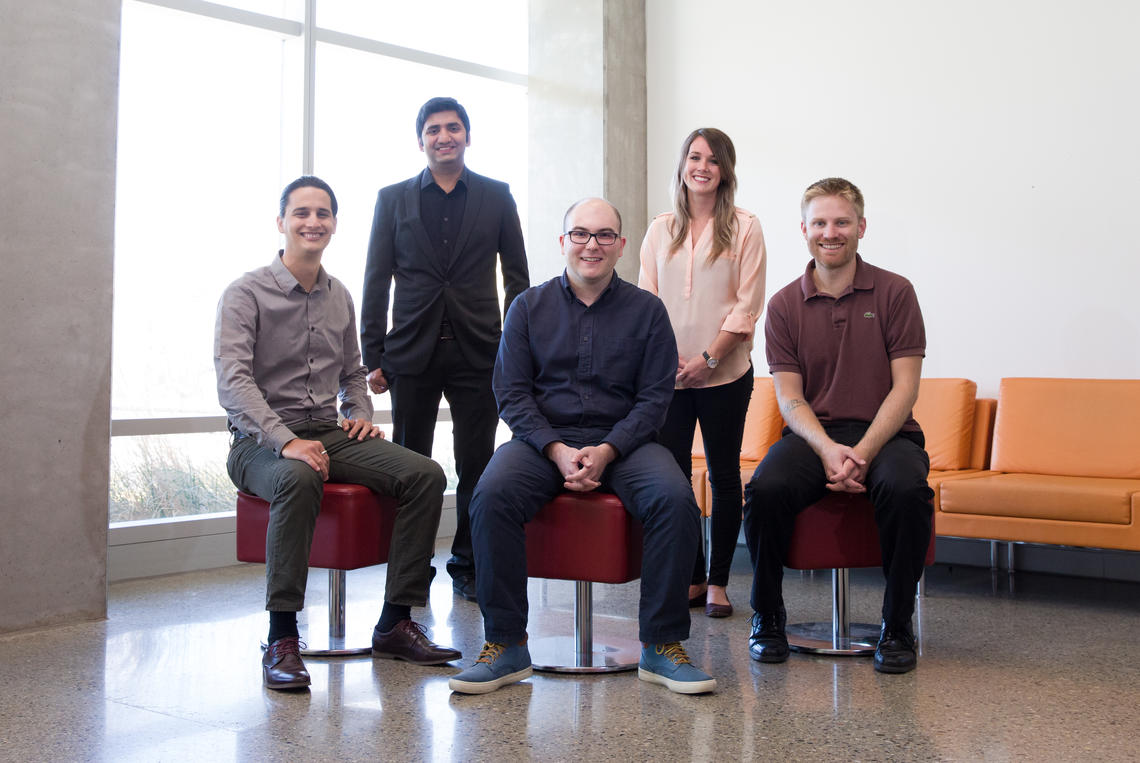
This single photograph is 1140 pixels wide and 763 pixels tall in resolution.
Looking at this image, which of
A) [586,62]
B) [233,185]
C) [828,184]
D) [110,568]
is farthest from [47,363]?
[586,62]

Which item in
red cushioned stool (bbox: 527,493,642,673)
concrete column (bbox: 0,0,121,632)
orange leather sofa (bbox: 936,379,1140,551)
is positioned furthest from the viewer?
orange leather sofa (bbox: 936,379,1140,551)

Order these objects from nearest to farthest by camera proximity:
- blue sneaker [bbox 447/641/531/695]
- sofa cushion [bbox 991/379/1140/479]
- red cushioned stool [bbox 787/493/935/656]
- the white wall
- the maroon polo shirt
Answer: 1. blue sneaker [bbox 447/641/531/695]
2. red cushioned stool [bbox 787/493/935/656]
3. the maroon polo shirt
4. sofa cushion [bbox 991/379/1140/479]
5. the white wall

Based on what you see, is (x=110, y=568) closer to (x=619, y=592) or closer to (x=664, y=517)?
(x=619, y=592)

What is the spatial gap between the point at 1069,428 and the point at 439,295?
250 cm

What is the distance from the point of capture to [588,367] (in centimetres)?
297

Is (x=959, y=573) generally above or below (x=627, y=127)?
below

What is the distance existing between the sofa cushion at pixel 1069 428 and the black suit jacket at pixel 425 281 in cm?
215

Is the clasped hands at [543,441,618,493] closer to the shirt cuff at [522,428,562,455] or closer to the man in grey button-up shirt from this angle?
the shirt cuff at [522,428,562,455]

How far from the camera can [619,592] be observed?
4.07 metres

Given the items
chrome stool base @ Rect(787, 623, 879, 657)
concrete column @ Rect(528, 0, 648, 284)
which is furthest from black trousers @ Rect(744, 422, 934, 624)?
concrete column @ Rect(528, 0, 648, 284)

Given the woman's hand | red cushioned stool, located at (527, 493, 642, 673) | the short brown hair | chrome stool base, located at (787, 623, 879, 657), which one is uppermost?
the short brown hair

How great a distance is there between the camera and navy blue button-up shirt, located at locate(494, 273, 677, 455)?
2949 millimetres

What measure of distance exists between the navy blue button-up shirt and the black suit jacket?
57 centimetres

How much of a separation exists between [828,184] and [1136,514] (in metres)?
1.59
